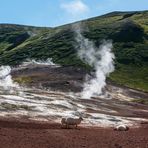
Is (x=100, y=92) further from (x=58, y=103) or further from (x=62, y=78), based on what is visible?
(x=58, y=103)

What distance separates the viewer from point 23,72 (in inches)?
7249

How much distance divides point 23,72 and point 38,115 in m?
119

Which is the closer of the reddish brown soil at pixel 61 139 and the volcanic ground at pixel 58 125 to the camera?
the reddish brown soil at pixel 61 139

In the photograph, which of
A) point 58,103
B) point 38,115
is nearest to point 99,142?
point 38,115

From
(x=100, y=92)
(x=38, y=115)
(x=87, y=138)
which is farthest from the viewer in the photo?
(x=100, y=92)

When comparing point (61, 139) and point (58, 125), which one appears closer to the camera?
point (61, 139)

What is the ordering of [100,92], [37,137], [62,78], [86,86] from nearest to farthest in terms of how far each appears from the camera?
[37,137]
[100,92]
[86,86]
[62,78]

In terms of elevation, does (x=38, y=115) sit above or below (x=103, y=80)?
below

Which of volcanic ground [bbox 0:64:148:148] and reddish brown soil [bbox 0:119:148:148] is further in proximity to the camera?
volcanic ground [bbox 0:64:148:148]

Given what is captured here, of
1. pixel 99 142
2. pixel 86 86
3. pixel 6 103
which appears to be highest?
pixel 86 86

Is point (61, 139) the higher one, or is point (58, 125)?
point (58, 125)

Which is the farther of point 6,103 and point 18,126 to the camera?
point 6,103

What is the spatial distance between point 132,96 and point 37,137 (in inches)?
4132

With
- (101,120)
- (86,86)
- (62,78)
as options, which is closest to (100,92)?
(86,86)
